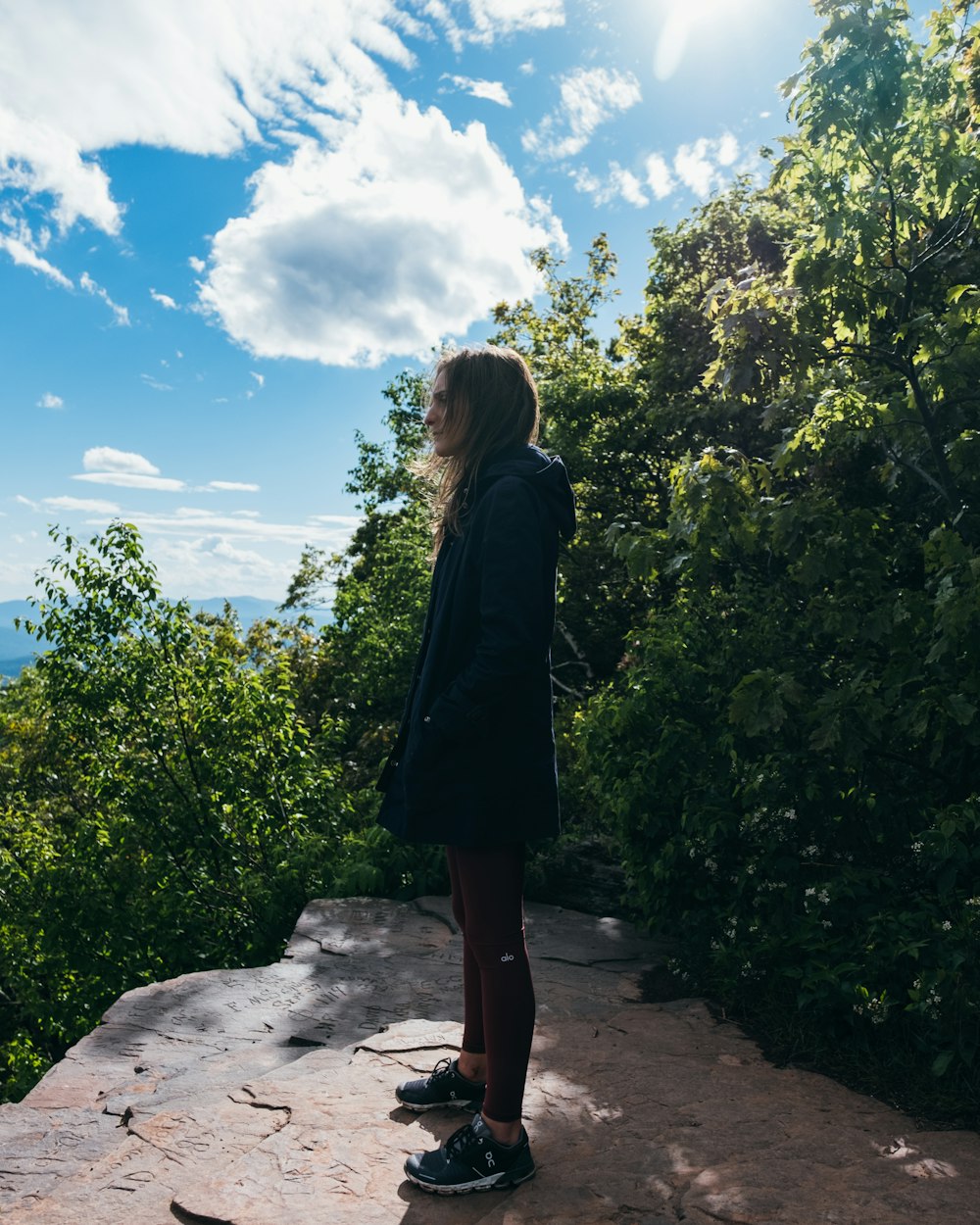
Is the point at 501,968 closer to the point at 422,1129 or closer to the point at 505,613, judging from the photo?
the point at 422,1129

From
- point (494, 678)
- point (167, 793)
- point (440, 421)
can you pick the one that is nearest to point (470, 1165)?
point (494, 678)

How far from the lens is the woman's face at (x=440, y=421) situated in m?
2.76

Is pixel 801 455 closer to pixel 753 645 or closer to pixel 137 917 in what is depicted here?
A: pixel 753 645

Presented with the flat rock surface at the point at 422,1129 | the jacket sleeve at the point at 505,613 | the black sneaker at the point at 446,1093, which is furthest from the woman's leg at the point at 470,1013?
the jacket sleeve at the point at 505,613

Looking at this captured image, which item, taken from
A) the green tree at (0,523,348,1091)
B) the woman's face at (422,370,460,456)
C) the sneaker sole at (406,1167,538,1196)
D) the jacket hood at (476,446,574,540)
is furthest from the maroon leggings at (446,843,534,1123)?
the green tree at (0,523,348,1091)

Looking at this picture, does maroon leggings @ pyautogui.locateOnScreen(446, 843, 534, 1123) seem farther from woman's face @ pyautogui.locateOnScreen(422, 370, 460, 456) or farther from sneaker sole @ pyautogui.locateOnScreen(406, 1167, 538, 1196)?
woman's face @ pyautogui.locateOnScreen(422, 370, 460, 456)

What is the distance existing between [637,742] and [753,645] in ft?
2.63

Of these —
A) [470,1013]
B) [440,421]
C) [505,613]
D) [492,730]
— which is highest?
[440,421]

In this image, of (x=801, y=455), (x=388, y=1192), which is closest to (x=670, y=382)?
(x=801, y=455)

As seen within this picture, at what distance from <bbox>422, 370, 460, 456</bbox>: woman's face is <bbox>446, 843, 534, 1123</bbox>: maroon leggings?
1.11 meters

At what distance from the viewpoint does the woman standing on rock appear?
7.98 ft

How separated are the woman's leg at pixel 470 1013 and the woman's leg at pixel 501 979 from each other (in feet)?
0.61

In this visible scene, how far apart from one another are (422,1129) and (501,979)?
74cm

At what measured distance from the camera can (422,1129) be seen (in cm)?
288
